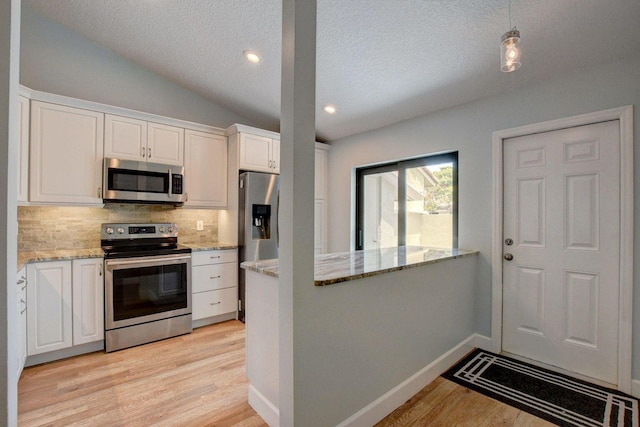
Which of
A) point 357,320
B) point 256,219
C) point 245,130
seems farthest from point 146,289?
point 357,320

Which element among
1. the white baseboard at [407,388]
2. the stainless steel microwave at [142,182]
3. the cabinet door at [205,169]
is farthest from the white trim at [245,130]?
the white baseboard at [407,388]

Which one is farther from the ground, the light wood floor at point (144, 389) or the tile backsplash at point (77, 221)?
the tile backsplash at point (77, 221)

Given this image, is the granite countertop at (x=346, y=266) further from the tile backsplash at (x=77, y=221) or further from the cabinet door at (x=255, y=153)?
the tile backsplash at (x=77, y=221)

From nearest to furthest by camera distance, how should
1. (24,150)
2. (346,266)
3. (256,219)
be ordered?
(346,266), (24,150), (256,219)

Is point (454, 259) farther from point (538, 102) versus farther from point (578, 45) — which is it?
point (578, 45)

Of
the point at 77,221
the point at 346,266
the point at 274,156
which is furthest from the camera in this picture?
the point at 274,156

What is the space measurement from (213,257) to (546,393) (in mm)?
3187

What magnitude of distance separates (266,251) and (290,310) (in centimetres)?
222

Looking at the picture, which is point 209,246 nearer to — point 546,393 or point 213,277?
point 213,277

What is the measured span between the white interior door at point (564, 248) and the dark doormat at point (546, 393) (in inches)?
7.4

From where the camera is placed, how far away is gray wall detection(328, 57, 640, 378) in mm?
2059

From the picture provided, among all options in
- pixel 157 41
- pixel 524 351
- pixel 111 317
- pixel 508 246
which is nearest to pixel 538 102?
pixel 508 246

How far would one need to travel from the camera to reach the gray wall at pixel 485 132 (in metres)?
2.06

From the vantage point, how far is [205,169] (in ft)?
11.6
